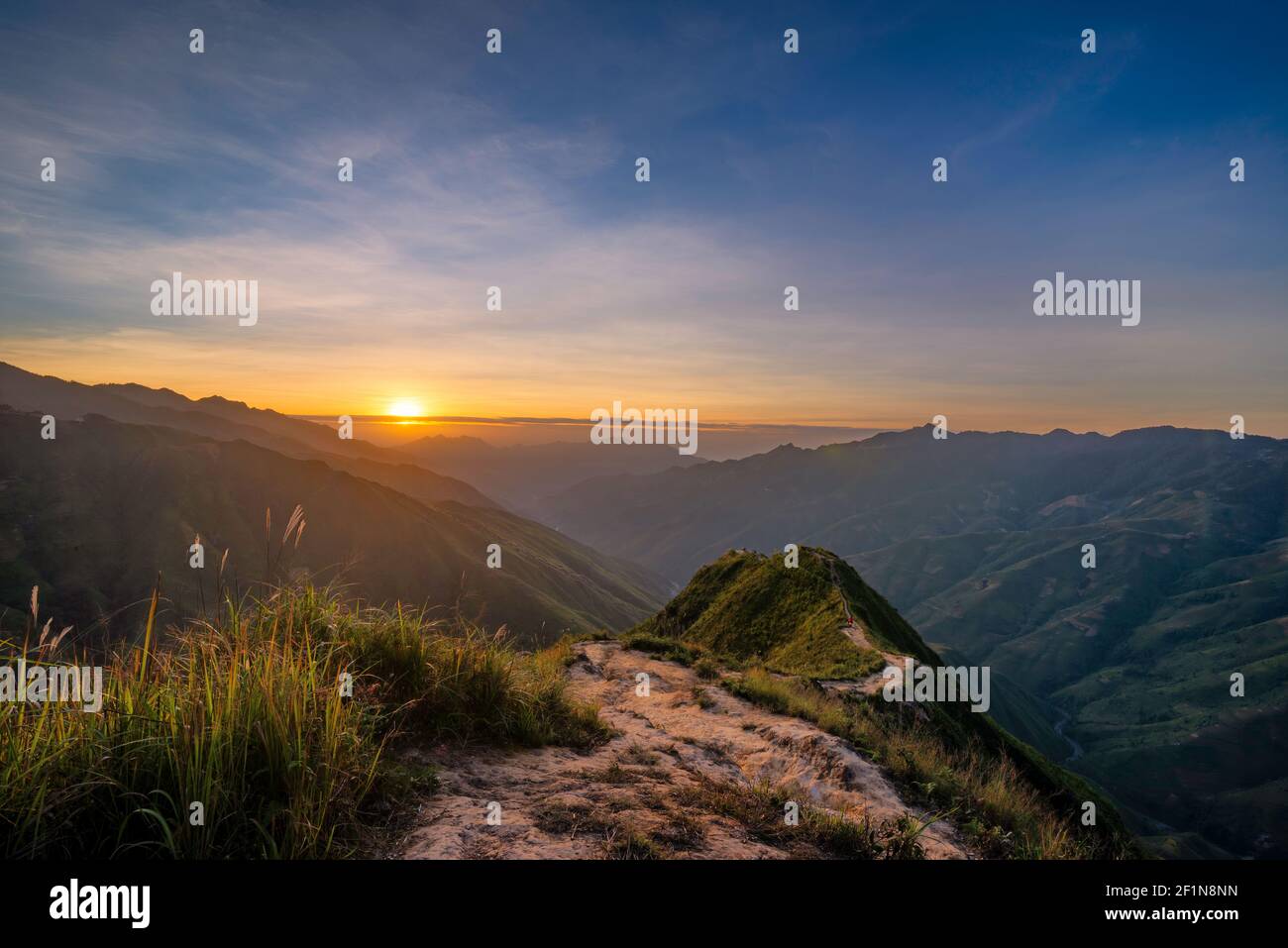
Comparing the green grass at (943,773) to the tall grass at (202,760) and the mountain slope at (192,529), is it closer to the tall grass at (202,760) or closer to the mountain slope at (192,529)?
the tall grass at (202,760)

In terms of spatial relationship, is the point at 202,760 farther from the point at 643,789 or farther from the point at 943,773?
the point at 943,773

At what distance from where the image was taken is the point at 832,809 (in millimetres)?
7039

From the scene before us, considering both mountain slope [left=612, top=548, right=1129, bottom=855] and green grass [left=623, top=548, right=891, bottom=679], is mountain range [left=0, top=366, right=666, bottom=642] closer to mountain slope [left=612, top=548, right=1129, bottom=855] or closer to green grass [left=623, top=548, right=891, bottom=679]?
green grass [left=623, top=548, right=891, bottom=679]

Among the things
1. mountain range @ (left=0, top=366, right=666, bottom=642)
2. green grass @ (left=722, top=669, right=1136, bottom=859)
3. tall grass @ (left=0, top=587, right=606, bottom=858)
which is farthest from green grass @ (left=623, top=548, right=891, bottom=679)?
mountain range @ (left=0, top=366, right=666, bottom=642)

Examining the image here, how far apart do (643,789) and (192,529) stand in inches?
6825

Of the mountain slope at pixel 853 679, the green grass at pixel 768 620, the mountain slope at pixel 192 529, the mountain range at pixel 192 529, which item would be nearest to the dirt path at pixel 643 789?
the mountain slope at pixel 853 679

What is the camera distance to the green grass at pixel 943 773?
6.98 meters

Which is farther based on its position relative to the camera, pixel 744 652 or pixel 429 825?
pixel 744 652

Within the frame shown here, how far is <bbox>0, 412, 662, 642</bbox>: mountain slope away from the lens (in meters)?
118

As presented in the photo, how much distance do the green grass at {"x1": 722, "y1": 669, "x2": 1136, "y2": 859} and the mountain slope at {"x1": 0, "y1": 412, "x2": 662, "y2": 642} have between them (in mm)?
108266
